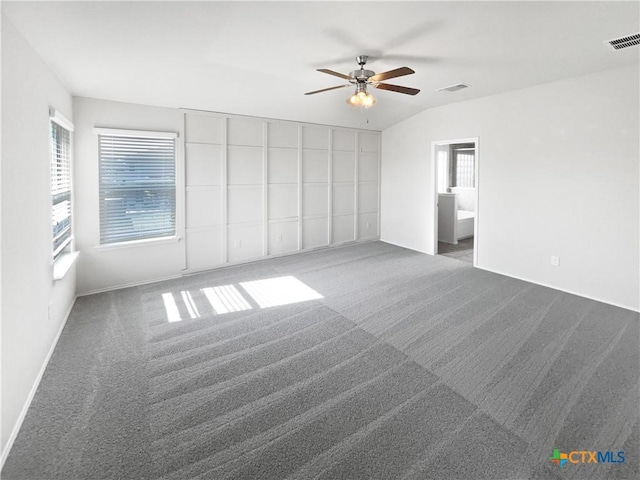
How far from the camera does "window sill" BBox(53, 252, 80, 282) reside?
3.15 meters

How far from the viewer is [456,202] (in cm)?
709

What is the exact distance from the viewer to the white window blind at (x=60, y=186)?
11.0ft

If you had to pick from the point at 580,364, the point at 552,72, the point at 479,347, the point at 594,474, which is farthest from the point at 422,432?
the point at 552,72

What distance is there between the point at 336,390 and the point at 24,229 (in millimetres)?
2491

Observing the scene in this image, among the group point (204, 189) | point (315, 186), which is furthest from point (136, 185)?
point (315, 186)

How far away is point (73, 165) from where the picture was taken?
13.5ft

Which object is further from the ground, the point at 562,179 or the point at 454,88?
the point at 454,88

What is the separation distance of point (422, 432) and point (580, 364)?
1668 millimetres

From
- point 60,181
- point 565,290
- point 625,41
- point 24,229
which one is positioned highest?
point 625,41

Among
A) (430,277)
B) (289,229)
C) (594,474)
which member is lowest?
(594,474)

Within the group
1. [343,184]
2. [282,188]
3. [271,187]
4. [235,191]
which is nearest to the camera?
[235,191]

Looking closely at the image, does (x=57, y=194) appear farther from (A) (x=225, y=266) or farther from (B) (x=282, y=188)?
(B) (x=282, y=188)

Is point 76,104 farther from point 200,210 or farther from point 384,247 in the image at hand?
point 384,247

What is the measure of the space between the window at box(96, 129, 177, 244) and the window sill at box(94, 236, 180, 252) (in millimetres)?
60
